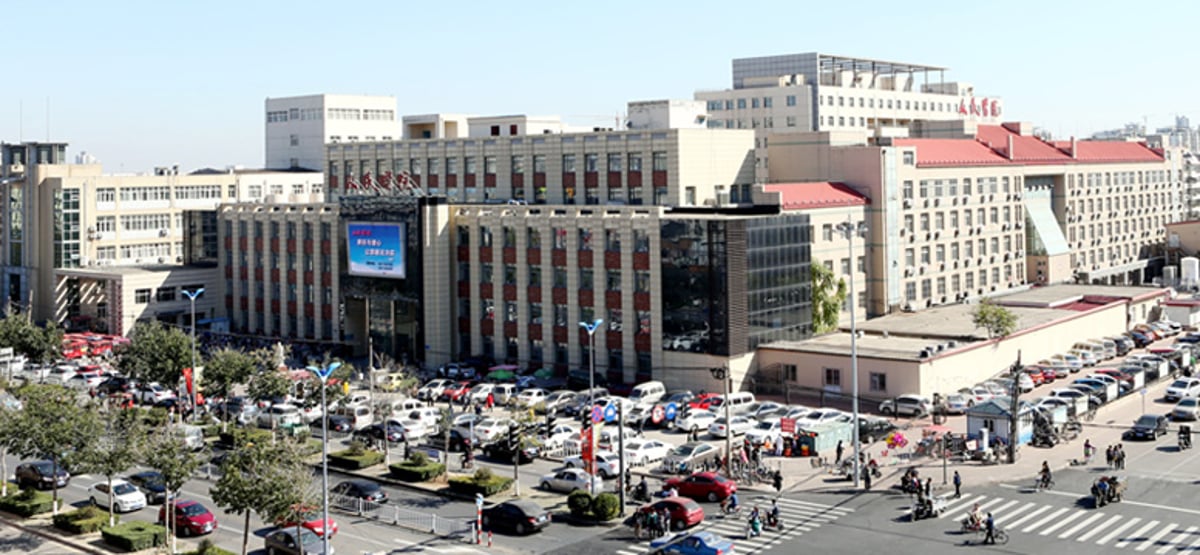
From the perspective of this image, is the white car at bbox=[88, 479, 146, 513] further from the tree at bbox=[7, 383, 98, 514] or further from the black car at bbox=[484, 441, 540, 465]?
the black car at bbox=[484, 441, 540, 465]

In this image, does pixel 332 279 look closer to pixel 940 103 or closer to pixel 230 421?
pixel 230 421

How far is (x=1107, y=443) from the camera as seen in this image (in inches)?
2630

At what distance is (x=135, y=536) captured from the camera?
50.0 m

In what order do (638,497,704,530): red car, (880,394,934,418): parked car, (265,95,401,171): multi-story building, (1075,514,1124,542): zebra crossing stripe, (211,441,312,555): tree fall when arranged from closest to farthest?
(211,441,312,555): tree
(1075,514,1124,542): zebra crossing stripe
(638,497,704,530): red car
(880,394,934,418): parked car
(265,95,401,171): multi-story building

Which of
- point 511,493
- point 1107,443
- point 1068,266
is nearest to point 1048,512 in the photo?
point 1107,443

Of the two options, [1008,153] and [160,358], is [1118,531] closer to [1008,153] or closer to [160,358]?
[160,358]

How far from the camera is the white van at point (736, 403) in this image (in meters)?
75.3

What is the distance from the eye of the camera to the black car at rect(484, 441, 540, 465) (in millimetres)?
65125

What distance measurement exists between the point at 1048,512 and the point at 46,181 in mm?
101268

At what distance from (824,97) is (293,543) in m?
113

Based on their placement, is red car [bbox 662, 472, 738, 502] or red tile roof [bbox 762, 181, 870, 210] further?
red tile roof [bbox 762, 181, 870, 210]

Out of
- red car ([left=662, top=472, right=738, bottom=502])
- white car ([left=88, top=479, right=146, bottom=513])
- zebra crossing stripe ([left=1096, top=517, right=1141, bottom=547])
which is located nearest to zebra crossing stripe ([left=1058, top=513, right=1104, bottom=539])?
zebra crossing stripe ([left=1096, top=517, right=1141, bottom=547])

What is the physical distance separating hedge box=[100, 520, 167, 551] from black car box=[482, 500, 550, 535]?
43.2 ft

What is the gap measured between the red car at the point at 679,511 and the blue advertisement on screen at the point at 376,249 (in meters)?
Result: 46.3
